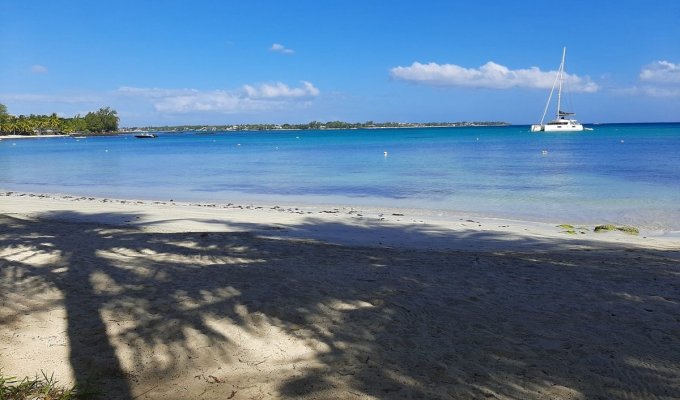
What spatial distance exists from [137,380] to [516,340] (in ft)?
9.31

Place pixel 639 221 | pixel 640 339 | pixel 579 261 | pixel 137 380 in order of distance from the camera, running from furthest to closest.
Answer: pixel 639 221, pixel 579 261, pixel 640 339, pixel 137 380

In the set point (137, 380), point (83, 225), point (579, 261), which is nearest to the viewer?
point (137, 380)

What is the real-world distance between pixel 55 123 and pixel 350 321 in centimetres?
17638

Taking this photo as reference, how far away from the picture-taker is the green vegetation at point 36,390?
3008mm

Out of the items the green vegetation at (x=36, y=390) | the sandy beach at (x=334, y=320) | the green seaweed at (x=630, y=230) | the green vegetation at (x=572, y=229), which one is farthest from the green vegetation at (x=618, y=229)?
the green vegetation at (x=36, y=390)

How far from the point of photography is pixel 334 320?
4457mm

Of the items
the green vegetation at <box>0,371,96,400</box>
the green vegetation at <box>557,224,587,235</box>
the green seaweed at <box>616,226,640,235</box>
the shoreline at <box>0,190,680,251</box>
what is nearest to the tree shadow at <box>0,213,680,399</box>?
the green vegetation at <box>0,371,96,400</box>

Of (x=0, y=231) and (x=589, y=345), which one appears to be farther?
(x=0, y=231)

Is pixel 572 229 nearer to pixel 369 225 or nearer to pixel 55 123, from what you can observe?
pixel 369 225

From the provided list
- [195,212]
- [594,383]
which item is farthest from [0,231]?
[594,383]

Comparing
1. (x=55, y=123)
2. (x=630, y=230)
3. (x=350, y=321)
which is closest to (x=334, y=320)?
(x=350, y=321)

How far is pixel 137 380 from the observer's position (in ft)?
11.0

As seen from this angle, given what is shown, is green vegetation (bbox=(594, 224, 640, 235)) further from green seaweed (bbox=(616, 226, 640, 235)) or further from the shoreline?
the shoreline

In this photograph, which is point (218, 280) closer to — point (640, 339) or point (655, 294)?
point (640, 339)
